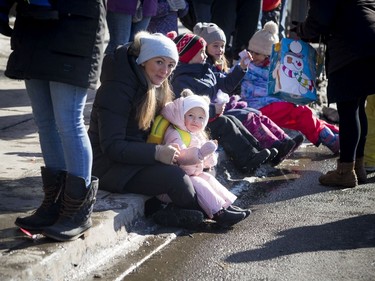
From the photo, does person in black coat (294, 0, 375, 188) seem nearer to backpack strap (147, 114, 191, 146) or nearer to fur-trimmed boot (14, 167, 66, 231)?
backpack strap (147, 114, 191, 146)

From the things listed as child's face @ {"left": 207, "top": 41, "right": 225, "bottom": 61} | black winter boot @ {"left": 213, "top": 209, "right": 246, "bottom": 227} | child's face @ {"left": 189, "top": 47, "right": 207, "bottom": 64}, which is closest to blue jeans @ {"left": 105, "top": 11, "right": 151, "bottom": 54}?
child's face @ {"left": 207, "top": 41, "right": 225, "bottom": 61}

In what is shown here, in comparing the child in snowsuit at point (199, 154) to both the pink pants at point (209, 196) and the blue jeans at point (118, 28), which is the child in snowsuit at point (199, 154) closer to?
the pink pants at point (209, 196)

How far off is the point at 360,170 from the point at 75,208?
9.75 ft

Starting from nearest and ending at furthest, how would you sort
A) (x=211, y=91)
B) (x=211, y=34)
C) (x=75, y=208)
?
(x=75, y=208), (x=211, y=91), (x=211, y=34)

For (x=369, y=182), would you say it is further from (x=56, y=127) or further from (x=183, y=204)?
(x=56, y=127)

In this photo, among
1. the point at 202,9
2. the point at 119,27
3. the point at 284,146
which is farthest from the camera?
the point at 202,9

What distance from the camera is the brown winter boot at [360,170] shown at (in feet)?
22.2

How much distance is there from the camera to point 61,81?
432cm

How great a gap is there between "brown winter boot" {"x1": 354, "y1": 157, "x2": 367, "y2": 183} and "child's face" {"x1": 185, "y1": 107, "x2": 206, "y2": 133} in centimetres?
167

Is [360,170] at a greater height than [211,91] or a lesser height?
lesser

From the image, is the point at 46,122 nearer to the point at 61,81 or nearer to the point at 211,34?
the point at 61,81

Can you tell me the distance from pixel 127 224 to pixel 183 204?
406 millimetres

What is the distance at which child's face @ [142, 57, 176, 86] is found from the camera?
5.41 m

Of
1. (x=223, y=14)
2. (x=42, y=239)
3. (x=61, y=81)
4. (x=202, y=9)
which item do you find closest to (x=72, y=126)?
(x=61, y=81)
